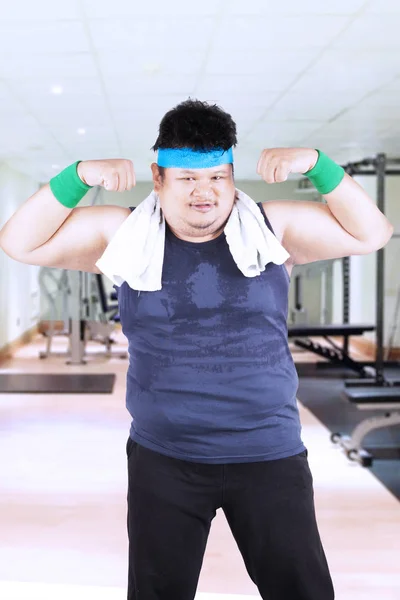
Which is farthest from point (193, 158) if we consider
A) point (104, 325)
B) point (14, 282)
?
point (14, 282)

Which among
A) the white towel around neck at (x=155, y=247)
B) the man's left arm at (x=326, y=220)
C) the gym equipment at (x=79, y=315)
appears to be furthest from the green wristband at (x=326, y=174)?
the gym equipment at (x=79, y=315)

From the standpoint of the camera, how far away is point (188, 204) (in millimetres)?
1084

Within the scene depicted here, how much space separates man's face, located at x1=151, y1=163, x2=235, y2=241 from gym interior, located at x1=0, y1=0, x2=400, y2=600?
133 centimetres

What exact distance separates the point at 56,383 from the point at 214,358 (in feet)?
14.6

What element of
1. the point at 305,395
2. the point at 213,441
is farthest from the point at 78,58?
the point at 305,395

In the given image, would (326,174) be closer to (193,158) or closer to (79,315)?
(193,158)

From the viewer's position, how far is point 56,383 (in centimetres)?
535

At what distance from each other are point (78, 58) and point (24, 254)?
2095mm

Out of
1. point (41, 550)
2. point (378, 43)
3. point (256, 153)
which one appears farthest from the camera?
point (256, 153)

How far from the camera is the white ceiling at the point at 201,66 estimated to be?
8.00 feet

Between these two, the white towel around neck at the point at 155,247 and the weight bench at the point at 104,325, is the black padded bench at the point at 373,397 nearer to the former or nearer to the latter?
the white towel around neck at the point at 155,247

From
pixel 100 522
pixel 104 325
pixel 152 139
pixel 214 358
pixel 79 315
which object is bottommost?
pixel 100 522

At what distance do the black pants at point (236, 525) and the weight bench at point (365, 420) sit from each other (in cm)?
228

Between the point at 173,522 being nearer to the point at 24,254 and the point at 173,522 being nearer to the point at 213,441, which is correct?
the point at 213,441
